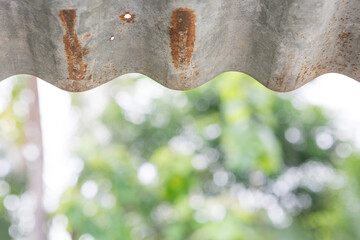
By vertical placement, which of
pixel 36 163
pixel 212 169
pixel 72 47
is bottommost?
pixel 212 169

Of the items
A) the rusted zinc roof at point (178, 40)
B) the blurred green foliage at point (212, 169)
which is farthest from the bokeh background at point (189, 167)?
the rusted zinc roof at point (178, 40)

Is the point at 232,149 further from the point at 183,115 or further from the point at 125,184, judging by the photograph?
the point at 183,115

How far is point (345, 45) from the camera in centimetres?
115

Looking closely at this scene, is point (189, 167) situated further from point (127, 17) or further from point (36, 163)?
point (127, 17)

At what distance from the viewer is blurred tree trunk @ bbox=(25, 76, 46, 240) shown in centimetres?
723

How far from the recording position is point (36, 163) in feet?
25.0

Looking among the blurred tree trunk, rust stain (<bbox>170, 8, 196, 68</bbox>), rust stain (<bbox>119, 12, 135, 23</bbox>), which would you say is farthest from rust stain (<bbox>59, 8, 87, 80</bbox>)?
the blurred tree trunk

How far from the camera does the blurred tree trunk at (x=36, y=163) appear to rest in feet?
23.7

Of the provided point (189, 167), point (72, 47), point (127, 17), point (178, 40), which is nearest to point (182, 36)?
point (178, 40)

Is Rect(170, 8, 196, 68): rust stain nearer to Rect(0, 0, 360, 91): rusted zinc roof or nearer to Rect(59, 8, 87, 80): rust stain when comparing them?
Rect(0, 0, 360, 91): rusted zinc roof

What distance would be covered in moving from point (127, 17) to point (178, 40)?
0.45 feet

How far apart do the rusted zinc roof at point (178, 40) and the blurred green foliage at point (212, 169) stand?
16.7 feet

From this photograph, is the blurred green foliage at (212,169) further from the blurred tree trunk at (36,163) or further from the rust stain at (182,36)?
the rust stain at (182,36)

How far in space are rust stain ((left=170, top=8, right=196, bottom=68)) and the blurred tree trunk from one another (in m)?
6.70
